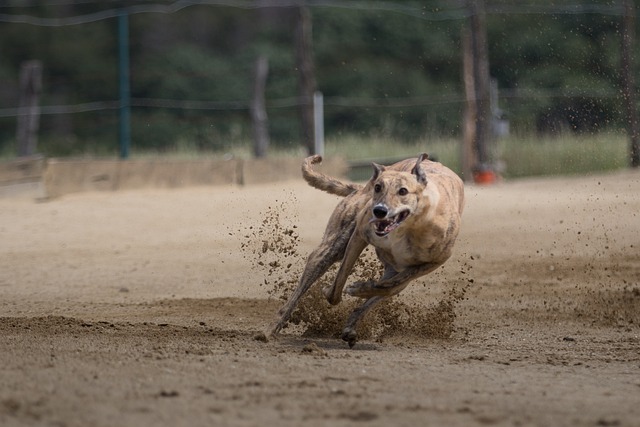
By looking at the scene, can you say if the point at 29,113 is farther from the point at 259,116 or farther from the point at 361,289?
the point at 361,289

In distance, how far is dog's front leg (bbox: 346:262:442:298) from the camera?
6.35 metres

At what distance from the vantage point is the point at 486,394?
195 inches

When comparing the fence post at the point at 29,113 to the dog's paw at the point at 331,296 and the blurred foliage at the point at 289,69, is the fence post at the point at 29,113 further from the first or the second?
the dog's paw at the point at 331,296

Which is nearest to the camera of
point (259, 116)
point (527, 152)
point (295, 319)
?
point (295, 319)

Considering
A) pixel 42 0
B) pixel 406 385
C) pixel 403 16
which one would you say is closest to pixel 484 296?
pixel 406 385

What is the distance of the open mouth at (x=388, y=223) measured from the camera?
5.97 meters

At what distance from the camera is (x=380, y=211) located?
5.94 m

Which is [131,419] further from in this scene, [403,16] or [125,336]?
[403,16]

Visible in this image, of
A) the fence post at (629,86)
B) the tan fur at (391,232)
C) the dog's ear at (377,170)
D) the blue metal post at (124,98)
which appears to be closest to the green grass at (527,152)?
the fence post at (629,86)

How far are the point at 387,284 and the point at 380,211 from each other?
0.57 m

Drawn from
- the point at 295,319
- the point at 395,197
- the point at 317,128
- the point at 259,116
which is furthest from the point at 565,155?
the point at 395,197

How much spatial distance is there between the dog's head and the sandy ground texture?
661mm

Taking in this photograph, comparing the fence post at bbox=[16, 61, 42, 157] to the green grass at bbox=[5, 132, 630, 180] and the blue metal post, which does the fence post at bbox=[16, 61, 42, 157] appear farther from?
the green grass at bbox=[5, 132, 630, 180]

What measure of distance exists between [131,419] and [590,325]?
417 cm
